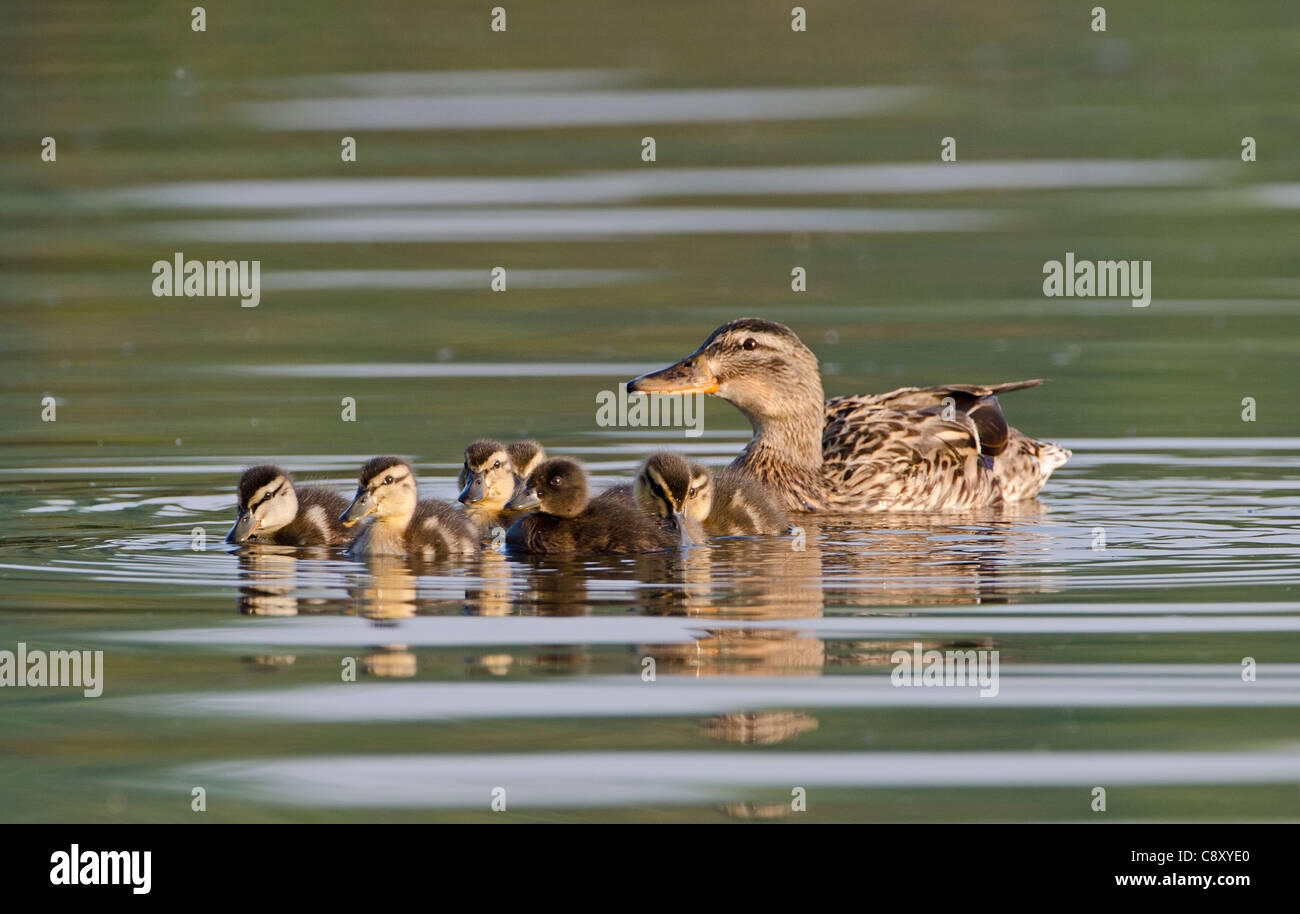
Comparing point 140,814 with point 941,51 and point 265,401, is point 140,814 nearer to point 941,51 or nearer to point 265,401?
point 265,401

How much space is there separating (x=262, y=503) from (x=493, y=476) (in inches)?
40.3

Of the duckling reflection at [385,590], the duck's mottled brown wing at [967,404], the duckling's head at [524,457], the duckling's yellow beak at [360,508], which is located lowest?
the duckling reflection at [385,590]

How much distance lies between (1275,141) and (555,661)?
55.0ft

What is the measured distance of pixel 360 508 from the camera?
927 centimetres

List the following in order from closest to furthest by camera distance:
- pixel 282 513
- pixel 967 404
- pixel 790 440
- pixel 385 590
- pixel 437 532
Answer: pixel 385 590, pixel 437 532, pixel 282 513, pixel 790 440, pixel 967 404
